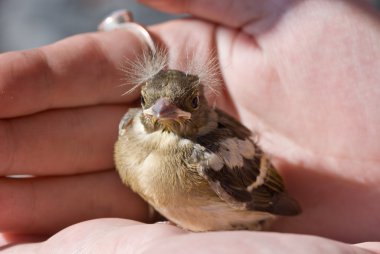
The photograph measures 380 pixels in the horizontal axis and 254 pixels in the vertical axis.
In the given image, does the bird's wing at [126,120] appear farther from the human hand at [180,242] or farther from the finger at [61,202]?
the human hand at [180,242]

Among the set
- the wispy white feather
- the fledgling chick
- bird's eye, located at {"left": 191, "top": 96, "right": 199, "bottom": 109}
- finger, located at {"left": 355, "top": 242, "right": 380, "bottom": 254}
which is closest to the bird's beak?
the fledgling chick

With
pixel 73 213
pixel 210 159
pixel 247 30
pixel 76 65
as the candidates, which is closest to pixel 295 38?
pixel 247 30

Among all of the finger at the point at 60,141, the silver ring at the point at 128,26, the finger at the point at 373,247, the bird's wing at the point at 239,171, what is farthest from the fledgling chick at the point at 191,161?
the finger at the point at 373,247

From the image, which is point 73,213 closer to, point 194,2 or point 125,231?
point 125,231

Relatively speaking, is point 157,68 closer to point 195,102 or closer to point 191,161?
point 195,102

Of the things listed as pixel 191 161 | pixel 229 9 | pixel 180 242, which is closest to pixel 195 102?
pixel 191 161
